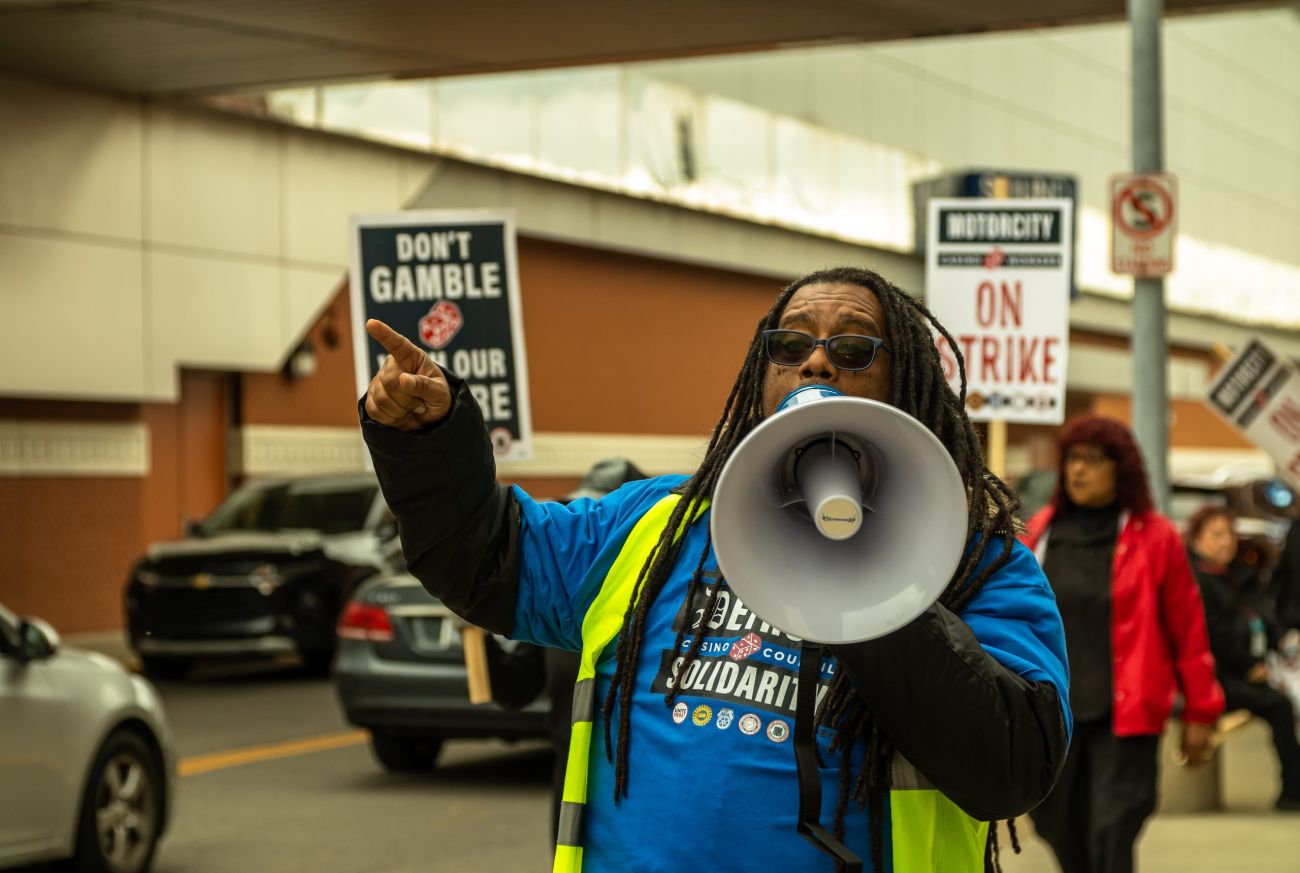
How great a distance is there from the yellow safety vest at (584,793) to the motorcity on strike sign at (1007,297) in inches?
235

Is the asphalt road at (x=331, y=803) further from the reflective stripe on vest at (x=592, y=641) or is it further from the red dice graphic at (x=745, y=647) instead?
the red dice graphic at (x=745, y=647)

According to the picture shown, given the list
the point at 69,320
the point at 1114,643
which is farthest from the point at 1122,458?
the point at 69,320

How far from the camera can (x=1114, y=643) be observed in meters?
6.59

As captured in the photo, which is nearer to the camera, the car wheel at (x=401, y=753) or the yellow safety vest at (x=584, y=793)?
the yellow safety vest at (x=584, y=793)

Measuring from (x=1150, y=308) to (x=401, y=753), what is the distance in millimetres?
5156

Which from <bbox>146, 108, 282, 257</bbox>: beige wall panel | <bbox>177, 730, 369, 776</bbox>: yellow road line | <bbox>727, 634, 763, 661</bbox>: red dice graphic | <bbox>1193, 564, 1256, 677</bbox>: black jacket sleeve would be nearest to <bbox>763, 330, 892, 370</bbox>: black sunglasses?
<bbox>727, 634, 763, 661</bbox>: red dice graphic

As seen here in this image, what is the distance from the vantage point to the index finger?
8.29ft

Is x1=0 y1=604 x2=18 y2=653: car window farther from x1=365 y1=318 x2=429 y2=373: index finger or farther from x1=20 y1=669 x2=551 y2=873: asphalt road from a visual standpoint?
x1=365 y1=318 x2=429 y2=373: index finger

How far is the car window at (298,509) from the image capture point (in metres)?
17.0

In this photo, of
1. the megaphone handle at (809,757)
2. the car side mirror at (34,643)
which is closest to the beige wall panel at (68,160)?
the car side mirror at (34,643)

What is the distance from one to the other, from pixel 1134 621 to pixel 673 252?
2148cm

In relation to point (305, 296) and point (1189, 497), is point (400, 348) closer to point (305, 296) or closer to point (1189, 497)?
point (1189, 497)

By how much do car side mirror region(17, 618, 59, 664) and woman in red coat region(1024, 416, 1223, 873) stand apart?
396 centimetres

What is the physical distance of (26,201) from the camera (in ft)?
63.0
